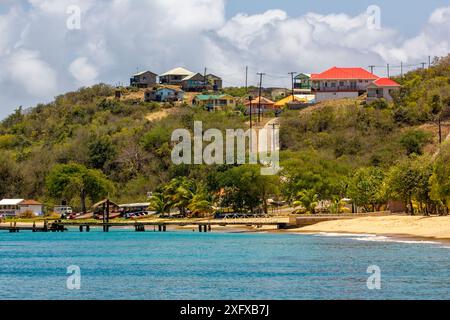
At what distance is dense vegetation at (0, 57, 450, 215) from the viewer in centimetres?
10738

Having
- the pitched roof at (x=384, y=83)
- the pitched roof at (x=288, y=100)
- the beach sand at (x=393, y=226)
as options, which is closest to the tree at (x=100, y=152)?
the pitched roof at (x=288, y=100)

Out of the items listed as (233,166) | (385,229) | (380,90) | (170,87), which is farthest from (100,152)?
(385,229)

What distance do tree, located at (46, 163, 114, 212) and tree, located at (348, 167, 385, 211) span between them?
40915 millimetres

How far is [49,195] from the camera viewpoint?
459ft

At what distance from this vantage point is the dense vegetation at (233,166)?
352 ft

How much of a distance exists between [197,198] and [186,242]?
100 ft

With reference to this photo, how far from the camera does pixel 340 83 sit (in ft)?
559

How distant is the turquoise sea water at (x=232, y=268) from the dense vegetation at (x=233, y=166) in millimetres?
18539

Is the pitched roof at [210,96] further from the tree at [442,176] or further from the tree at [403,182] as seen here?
the tree at [442,176]

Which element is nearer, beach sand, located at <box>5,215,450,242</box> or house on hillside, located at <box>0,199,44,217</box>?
beach sand, located at <box>5,215,450,242</box>

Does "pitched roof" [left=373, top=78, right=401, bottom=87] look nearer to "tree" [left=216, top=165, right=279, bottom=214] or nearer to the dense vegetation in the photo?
the dense vegetation

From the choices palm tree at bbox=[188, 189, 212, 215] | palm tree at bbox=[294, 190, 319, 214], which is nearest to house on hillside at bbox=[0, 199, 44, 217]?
palm tree at bbox=[188, 189, 212, 215]

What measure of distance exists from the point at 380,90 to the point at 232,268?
108226 mm
